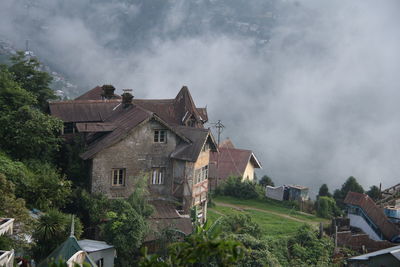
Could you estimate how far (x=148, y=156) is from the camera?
29844 millimetres

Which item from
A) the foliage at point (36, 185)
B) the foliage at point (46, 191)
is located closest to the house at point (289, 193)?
the foliage at point (46, 191)

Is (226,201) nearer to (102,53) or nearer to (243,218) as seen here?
(243,218)

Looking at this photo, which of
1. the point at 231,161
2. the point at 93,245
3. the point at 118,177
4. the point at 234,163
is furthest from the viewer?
the point at 231,161

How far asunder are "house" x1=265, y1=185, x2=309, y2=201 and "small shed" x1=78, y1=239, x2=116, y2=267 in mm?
21322

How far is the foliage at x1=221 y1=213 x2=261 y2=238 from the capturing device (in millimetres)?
29719

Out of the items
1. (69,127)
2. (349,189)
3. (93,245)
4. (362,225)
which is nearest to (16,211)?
(93,245)

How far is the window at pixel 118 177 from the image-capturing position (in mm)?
29222

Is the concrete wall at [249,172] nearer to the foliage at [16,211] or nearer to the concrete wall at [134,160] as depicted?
the concrete wall at [134,160]

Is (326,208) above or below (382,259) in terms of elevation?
above

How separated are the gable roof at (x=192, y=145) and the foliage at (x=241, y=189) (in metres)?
13.1

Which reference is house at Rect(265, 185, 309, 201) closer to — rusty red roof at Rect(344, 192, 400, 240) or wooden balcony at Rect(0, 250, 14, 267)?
rusty red roof at Rect(344, 192, 400, 240)

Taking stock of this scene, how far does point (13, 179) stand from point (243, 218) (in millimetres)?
12716

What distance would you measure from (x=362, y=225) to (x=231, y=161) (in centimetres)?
1862

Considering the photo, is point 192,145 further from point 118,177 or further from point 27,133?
point 27,133
